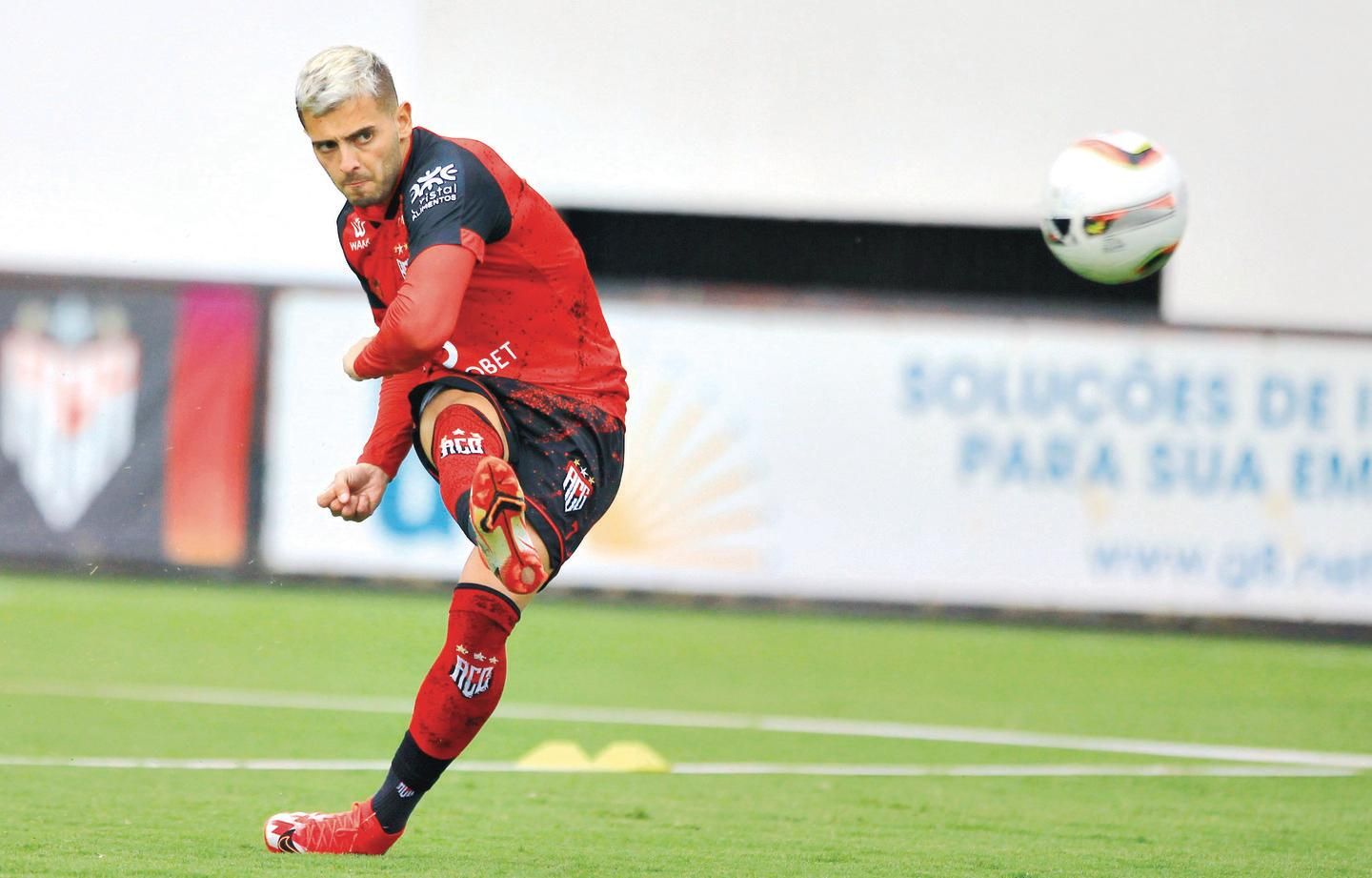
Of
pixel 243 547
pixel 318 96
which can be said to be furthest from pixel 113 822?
pixel 243 547

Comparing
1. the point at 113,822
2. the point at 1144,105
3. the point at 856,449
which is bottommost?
the point at 856,449

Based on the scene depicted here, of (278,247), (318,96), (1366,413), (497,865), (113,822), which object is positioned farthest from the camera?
(278,247)

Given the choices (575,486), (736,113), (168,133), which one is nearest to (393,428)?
(575,486)

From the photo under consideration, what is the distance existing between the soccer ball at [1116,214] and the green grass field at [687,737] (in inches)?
70.9

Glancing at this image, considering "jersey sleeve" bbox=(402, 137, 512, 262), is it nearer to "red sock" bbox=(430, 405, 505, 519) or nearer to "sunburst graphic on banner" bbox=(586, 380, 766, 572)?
"red sock" bbox=(430, 405, 505, 519)

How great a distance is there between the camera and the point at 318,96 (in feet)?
16.3

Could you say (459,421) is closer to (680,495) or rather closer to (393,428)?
(393,428)

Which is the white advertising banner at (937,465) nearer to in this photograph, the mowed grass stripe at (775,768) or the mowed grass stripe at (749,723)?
the mowed grass stripe at (749,723)

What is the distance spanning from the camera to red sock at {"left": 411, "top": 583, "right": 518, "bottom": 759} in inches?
204

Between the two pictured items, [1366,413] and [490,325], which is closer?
[490,325]

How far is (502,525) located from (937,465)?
31.2 ft

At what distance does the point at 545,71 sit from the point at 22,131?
445 centimetres

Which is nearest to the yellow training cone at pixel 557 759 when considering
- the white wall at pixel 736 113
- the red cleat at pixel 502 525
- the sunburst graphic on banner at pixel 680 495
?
the red cleat at pixel 502 525

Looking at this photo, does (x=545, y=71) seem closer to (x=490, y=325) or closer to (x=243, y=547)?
(x=243, y=547)
